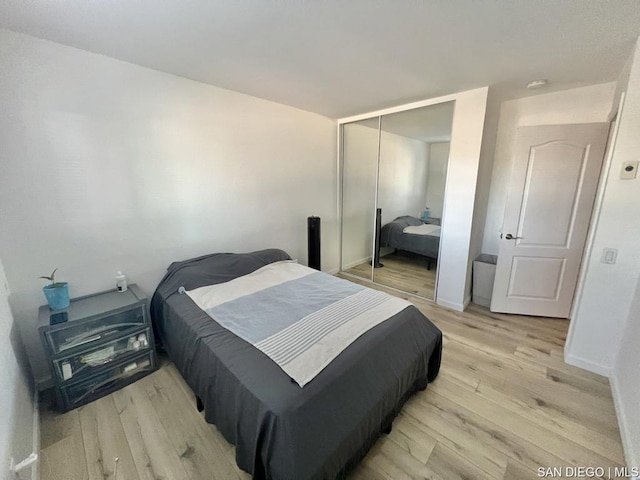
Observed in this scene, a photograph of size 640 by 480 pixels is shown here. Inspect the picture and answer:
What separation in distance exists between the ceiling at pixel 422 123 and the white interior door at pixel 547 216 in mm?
732

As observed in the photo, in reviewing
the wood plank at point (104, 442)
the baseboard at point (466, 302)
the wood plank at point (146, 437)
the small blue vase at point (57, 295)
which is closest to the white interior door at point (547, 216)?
the baseboard at point (466, 302)

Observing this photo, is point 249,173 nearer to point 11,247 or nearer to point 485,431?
point 11,247

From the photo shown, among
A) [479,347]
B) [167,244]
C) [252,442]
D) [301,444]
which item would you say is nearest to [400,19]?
[301,444]

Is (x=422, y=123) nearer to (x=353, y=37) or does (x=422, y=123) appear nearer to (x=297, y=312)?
(x=353, y=37)

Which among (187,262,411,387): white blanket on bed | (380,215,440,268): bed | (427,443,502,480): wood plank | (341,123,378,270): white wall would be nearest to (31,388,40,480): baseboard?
(187,262,411,387): white blanket on bed

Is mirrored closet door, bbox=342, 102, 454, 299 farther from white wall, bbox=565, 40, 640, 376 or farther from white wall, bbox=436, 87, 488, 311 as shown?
white wall, bbox=565, 40, 640, 376

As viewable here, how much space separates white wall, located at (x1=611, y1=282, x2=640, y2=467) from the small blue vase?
3.49 metres

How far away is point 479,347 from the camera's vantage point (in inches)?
90.1

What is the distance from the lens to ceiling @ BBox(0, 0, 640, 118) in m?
1.30

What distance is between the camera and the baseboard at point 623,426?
51.6 inches

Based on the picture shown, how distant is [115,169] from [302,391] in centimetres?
212

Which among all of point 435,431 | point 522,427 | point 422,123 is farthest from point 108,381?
point 422,123

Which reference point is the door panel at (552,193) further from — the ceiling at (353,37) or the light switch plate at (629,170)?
the light switch plate at (629,170)

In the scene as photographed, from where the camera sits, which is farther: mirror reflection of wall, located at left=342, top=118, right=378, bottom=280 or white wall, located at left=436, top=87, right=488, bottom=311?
mirror reflection of wall, located at left=342, top=118, right=378, bottom=280
